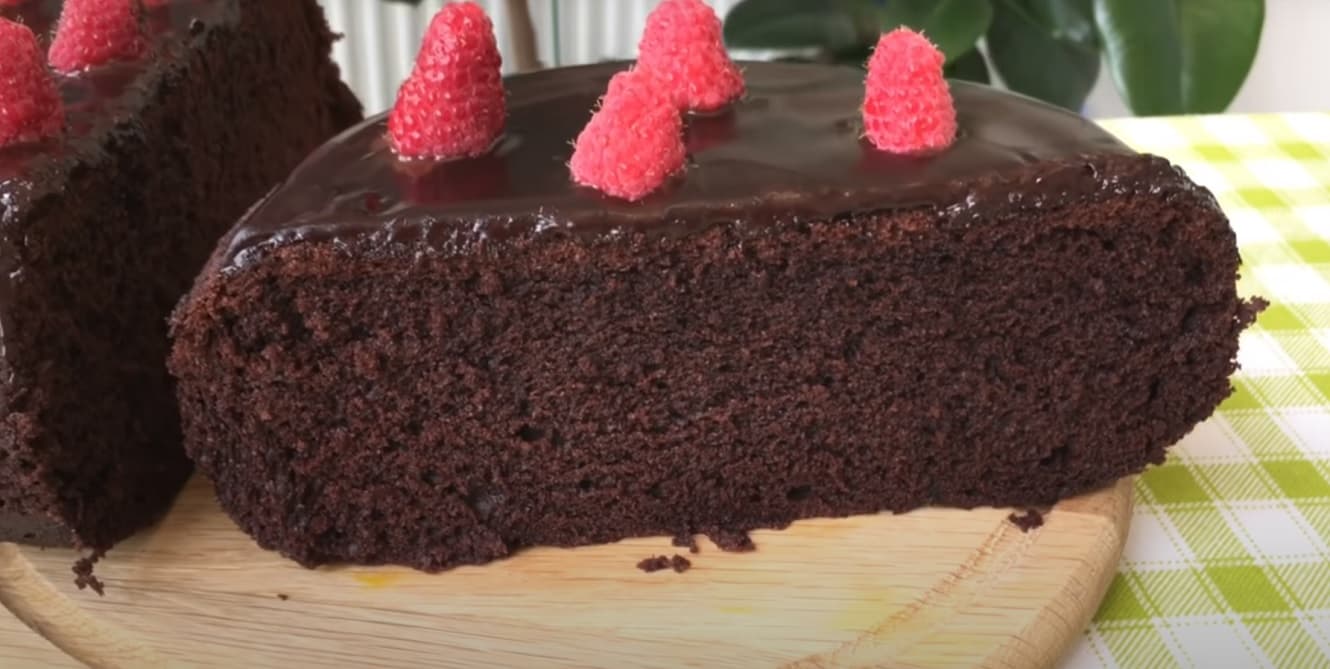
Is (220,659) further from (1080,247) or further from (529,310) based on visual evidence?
(1080,247)

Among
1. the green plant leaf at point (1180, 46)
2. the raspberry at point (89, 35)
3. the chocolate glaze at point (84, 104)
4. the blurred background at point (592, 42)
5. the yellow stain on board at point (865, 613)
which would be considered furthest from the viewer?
the blurred background at point (592, 42)

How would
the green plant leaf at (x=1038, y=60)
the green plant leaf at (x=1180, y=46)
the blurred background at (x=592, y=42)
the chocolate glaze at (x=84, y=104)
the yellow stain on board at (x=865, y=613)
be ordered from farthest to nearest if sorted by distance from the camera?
the blurred background at (x=592, y=42) → the green plant leaf at (x=1038, y=60) → the green plant leaf at (x=1180, y=46) → the yellow stain on board at (x=865, y=613) → the chocolate glaze at (x=84, y=104)

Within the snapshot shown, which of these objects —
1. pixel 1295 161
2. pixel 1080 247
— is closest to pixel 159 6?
pixel 1080 247

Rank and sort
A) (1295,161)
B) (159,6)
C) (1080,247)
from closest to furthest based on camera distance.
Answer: (1080,247), (159,6), (1295,161)

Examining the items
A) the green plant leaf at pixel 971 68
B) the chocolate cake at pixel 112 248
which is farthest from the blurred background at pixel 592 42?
the chocolate cake at pixel 112 248

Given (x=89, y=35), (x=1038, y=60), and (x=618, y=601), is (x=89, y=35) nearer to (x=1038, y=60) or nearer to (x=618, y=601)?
(x=618, y=601)

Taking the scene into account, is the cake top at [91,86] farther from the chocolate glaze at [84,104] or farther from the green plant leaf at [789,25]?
the green plant leaf at [789,25]

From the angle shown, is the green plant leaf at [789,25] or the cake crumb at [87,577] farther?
the green plant leaf at [789,25]

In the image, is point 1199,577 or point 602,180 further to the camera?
point 1199,577
